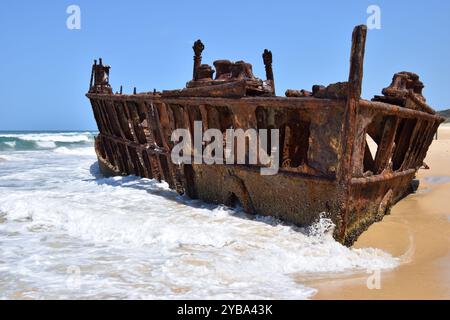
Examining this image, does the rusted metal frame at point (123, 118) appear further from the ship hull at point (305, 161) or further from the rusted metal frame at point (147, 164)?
the ship hull at point (305, 161)

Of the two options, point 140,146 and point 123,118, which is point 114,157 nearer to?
point 123,118

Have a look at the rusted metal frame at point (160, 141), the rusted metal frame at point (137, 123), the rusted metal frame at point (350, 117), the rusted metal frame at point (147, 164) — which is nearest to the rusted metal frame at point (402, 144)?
the rusted metal frame at point (350, 117)

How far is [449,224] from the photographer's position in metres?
5.62

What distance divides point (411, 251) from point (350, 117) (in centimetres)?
148

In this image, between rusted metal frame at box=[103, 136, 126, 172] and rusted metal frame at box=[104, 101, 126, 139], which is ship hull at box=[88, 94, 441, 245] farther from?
rusted metal frame at box=[103, 136, 126, 172]

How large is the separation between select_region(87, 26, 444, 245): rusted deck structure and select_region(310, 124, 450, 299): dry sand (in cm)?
27

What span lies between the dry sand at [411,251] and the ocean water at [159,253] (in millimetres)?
207

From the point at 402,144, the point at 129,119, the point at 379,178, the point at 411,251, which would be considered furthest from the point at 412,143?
the point at 129,119

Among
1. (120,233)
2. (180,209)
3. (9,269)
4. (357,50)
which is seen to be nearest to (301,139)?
(357,50)

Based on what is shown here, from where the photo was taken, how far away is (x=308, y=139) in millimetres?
5641

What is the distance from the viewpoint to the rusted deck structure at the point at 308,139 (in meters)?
4.70

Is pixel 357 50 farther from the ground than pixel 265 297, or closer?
farther from the ground
